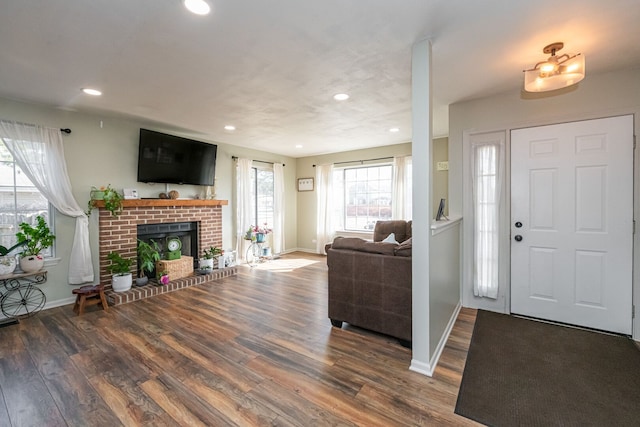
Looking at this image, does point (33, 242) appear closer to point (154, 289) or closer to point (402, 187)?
point (154, 289)

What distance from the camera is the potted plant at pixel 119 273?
361 centimetres

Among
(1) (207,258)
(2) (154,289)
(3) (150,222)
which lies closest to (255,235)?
(1) (207,258)

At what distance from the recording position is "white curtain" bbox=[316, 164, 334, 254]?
21.5ft

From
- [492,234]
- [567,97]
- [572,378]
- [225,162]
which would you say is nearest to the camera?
[572,378]

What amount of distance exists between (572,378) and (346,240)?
1.96 m

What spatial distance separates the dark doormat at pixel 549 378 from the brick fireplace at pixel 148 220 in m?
4.28

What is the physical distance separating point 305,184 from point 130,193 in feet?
12.7

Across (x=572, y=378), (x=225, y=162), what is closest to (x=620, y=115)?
(x=572, y=378)

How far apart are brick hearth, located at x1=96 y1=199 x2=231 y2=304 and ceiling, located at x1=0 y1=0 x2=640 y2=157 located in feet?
4.54

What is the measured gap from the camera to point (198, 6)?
5.46 feet

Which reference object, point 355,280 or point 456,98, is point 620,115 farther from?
point 355,280

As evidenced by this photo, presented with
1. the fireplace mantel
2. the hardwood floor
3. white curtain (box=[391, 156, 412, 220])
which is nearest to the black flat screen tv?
the fireplace mantel

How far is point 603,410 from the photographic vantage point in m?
1.67

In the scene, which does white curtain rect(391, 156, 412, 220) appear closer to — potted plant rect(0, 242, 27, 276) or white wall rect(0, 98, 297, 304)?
white wall rect(0, 98, 297, 304)
